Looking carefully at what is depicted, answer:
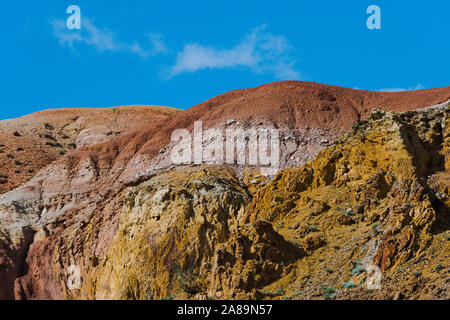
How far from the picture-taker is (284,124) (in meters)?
37.2

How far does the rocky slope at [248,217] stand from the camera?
626 inches

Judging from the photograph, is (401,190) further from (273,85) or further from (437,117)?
(273,85)

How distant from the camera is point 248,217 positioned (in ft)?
77.7

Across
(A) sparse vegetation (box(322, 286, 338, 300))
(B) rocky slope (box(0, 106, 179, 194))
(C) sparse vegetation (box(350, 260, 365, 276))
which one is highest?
(B) rocky slope (box(0, 106, 179, 194))

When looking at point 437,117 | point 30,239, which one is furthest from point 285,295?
point 30,239

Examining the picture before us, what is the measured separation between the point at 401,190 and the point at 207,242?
32.6 feet

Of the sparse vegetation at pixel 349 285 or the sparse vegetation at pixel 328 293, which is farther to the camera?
the sparse vegetation at pixel 349 285

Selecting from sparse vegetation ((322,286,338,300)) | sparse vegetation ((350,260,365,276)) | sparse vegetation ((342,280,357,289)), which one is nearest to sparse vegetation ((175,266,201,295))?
sparse vegetation ((322,286,338,300))

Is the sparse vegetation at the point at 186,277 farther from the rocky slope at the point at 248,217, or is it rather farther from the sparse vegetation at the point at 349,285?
the sparse vegetation at the point at 349,285

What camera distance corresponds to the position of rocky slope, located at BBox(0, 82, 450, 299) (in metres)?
15.9

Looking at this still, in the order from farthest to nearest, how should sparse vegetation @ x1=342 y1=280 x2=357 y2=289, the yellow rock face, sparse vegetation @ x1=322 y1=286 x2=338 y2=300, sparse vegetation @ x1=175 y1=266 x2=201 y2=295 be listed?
1. sparse vegetation @ x1=175 y1=266 x2=201 y2=295
2. the yellow rock face
3. sparse vegetation @ x1=342 y1=280 x2=357 y2=289
4. sparse vegetation @ x1=322 y1=286 x2=338 y2=300

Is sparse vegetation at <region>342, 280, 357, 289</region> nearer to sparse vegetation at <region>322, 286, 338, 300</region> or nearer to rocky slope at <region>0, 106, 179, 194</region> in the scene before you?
sparse vegetation at <region>322, 286, 338, 300</region>

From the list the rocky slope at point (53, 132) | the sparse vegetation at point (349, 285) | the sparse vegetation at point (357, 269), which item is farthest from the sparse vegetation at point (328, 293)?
the rocky slope at point (53, 132)
